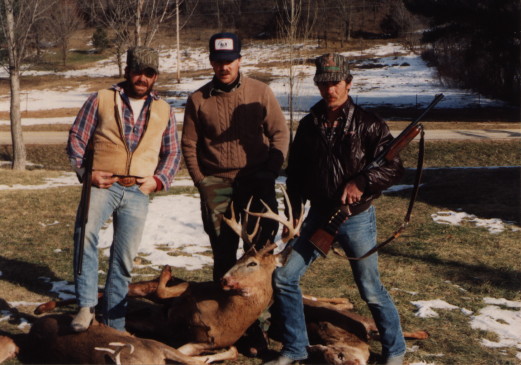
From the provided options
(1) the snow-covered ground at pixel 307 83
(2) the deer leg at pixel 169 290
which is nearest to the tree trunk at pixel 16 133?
(1) the snow-covered ground at pixel 307 83

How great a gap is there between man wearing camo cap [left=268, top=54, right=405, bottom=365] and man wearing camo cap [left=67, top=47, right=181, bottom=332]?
1140 mm

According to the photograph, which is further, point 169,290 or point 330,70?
point 169,290

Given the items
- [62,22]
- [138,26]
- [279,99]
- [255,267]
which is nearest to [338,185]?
[255,267]

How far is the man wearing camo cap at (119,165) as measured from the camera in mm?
4793

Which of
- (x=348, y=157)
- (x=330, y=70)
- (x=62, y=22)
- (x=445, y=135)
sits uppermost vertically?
(x=62, y=22)

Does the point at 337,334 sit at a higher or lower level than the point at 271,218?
lower

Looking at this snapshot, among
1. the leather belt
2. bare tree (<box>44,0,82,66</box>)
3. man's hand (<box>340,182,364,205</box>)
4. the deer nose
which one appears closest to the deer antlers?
the deer nose

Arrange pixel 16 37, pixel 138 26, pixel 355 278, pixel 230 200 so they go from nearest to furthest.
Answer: pixel 355 278, pixel 230 200, pixel 138 26, pixel 16 37

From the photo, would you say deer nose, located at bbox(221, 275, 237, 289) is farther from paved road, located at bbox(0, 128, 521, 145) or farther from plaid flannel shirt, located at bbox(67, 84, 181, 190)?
paved road, located at bbox(0, 128, 521, 145)

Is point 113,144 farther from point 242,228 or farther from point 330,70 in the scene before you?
point 330,70

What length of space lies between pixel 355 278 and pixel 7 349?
2.52 meters

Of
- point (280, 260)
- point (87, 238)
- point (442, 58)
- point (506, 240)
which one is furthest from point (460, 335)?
point (442, 58)

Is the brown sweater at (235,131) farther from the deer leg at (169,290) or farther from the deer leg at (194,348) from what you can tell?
the deer leg at (194,348)

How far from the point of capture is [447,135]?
2033 centimetres
